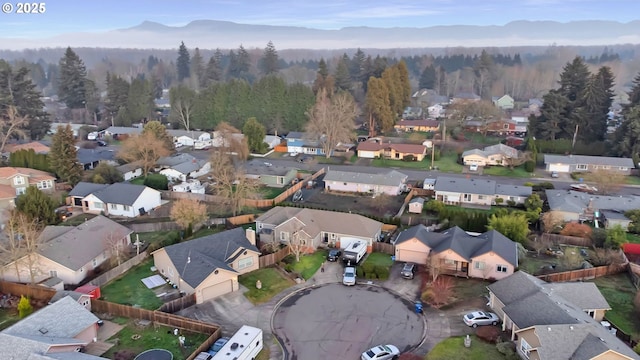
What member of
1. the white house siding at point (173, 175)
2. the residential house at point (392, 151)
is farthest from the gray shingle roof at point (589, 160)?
the white house siding at point (173, 175)

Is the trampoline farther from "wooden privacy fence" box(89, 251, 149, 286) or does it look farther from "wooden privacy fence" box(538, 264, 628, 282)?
"wooden privacy fence" box(538, 264, 628, 282)

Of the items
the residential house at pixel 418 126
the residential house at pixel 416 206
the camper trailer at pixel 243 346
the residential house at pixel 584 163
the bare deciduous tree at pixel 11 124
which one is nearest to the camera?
the camper trailer at pixel 243 346

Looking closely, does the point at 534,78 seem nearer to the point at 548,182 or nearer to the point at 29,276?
the point at 548,182

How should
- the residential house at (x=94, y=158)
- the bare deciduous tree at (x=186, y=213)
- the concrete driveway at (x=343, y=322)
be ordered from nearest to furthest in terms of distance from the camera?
the concrete driveway at (x=343, y=322)
the bare deciduous tree at (x=186, y=213)
the residential house at (x=94, y=158)

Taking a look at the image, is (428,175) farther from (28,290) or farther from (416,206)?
(28,290)

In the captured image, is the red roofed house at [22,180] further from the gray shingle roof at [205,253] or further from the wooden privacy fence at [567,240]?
the wooden privacy fence at [567,240]

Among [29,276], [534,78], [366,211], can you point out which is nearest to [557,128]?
[366,211]

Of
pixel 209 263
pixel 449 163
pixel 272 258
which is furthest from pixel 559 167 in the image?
pixel 209 263

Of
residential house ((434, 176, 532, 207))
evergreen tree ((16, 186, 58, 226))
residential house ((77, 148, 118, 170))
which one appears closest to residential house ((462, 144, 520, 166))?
residential house ((434, 176, 532, 207))
